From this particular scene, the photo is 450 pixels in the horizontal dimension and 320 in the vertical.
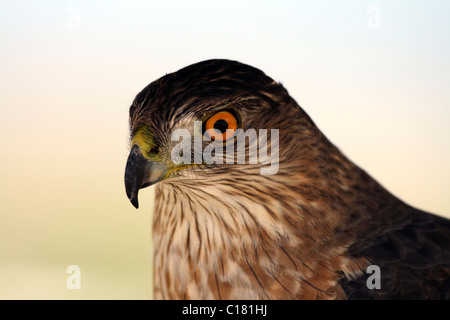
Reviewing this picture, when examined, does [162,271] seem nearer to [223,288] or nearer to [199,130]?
[223,288]

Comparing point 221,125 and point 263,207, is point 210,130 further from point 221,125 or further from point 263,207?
point 263,207

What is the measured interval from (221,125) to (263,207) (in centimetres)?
43

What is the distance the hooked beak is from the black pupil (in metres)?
0.28

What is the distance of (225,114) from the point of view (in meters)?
2.83

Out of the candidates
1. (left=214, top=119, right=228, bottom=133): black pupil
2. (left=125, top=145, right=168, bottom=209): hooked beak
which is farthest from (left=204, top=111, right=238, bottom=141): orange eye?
(left=125, top=145, right=168, bottom=209): hooked beak

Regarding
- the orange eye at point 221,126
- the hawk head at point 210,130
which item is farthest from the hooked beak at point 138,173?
the orange eye at point 221,126

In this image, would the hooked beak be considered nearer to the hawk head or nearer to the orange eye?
the hawk head

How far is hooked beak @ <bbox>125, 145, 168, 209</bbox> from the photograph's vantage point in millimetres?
2750

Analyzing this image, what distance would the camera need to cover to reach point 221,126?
2824 mm

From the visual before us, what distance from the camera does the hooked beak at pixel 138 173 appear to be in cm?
275

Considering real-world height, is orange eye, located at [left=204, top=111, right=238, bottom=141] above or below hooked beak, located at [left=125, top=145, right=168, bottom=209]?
above

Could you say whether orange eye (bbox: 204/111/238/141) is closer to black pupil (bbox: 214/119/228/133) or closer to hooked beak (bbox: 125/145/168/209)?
black pupil (bbox: 214/119/228/133)

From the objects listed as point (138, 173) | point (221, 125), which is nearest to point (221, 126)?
point (221, 125)

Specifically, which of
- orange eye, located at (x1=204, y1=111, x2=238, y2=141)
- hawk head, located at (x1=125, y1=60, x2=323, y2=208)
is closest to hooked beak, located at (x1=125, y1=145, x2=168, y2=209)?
hawk head, located at (x1=125, y1=60, x2=323, y2=208)
